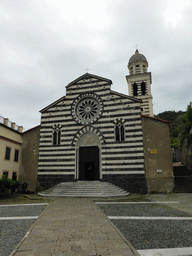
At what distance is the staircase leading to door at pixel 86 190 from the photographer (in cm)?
1345

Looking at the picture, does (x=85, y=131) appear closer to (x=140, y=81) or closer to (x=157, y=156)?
(x=157, y=156)

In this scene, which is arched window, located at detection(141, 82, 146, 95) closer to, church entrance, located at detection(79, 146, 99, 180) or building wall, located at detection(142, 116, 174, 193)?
building wall, located at detection(142, 116, 174, 193)

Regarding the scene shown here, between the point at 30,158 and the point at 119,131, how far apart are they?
375 inches

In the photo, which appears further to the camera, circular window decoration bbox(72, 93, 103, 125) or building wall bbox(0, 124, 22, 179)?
circular window decoration bbox(72, 93, 103, 125)

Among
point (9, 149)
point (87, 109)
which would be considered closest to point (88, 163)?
point (87, 109)

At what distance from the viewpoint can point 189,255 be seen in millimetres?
4035

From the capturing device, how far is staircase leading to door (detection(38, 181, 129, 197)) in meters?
13.5

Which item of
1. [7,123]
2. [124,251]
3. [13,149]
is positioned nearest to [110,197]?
[124,251]

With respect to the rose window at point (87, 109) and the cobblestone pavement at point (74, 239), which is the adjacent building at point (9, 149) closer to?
the rose window at point (87, 109)

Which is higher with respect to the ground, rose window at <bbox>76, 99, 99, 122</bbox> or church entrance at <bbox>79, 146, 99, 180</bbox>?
rose window at <bbox>76, 99, 99, 122</bbox>

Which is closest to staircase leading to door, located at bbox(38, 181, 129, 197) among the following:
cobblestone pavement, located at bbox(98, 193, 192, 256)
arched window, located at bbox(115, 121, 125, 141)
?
arched window, located at bbox(115, 121, 125, 141)

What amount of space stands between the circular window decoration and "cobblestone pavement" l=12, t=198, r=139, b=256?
38.1 ft

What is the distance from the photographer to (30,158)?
60.0ft

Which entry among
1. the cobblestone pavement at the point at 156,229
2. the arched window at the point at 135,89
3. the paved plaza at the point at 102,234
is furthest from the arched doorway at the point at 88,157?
the arched window at the point at 135,89
